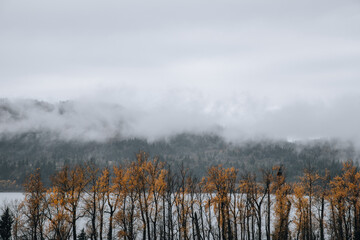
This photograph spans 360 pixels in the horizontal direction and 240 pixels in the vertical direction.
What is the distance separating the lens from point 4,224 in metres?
64.9

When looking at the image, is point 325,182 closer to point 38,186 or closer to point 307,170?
point 307,170

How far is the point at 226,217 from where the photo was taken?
61.2 metres

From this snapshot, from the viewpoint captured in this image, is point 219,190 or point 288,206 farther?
point 219,190

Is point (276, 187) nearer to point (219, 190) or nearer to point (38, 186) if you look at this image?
point (219, 190)

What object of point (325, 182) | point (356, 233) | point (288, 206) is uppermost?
point (325, 182)

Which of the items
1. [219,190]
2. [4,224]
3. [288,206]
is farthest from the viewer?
[4,224]

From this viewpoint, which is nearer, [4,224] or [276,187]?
[276,187]

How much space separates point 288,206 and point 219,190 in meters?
11.1

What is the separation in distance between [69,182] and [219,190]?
24290 mm

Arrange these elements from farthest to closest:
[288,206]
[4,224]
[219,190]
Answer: [4,224] < [219,190] < [288,206]

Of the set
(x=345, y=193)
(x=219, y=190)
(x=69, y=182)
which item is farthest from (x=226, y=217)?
(x=69, y=182)

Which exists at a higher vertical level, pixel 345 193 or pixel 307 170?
pixel 307 170

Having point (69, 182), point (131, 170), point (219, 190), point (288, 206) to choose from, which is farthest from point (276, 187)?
point (69, 182)

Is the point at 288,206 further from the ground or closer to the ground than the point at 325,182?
closer to the ground
